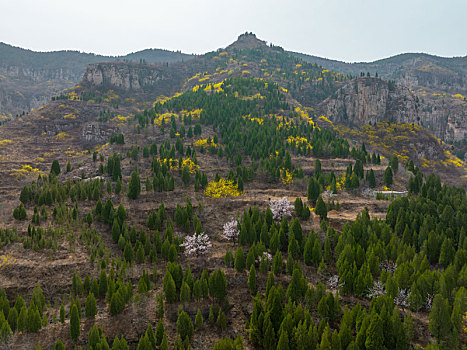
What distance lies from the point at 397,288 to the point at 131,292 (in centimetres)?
3970

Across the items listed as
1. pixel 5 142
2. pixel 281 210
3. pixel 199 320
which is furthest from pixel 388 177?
pixel 5 142

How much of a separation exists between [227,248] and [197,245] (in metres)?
6.75

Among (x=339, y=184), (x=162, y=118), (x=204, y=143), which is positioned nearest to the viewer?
(x=339, y=184)

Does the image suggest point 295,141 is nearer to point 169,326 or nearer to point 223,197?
point 223,197

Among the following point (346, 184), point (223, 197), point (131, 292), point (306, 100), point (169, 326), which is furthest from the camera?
point (306, 100)

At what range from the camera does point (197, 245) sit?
60688 mm

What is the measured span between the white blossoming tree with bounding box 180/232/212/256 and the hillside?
0.29 metres

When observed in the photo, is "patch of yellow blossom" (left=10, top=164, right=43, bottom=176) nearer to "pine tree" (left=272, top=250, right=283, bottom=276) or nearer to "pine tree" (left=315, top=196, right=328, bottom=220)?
"pine tree" (left=272, top=250, right=283, bottom=276)

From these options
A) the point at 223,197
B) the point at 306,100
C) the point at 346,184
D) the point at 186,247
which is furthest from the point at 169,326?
the point at 306,100

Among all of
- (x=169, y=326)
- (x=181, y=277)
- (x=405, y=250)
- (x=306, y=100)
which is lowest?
(x=169, y=326)

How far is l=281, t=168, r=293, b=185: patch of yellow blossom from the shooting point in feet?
311

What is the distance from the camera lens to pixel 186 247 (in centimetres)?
6012

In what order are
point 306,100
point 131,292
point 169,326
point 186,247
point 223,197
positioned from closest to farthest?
point 169,326, point 131,292, point 186,247, point 223,197, point 306,100

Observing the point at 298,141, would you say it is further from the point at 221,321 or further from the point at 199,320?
the point at 199,320
